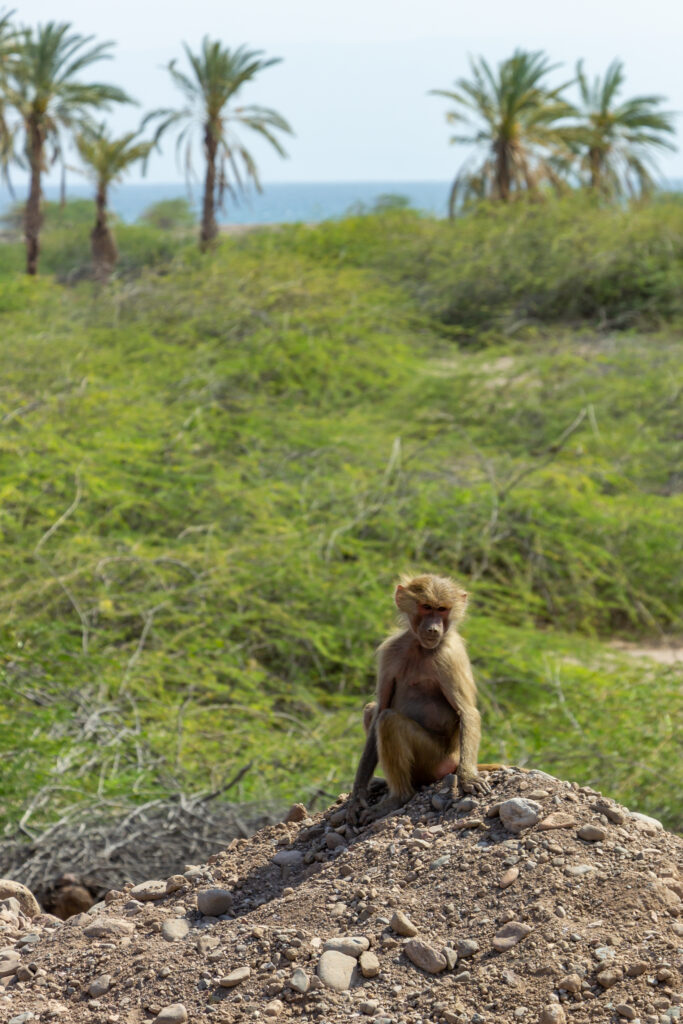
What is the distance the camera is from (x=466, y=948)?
328 centimetres

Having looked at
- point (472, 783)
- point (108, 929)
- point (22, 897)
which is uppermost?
point (472, 783)

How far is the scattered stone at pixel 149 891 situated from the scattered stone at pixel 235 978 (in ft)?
2.63

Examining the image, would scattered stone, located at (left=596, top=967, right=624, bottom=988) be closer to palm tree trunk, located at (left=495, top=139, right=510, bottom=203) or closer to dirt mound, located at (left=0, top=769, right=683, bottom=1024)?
dirt mound, located at (left=0, top=769, right=683, bottom=1024)

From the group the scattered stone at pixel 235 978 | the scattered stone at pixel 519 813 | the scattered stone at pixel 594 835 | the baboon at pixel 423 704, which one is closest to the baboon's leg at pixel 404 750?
the baboon at pixel 423 704

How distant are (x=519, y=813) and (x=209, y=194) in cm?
2485

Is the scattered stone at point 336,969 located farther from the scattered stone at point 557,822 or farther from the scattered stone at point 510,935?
the scattered stone at point 557,822

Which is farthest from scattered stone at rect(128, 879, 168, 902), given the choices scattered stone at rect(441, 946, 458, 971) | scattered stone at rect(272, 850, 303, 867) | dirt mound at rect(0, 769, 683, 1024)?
scattered stone at rect(441, 946, 458, 971)

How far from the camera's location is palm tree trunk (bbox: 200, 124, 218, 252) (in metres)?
25.8

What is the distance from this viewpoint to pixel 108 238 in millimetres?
28531

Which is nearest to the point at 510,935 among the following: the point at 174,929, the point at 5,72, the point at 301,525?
the point at 174,929

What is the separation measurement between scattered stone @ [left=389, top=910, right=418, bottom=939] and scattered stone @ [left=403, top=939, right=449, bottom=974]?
0.24 ft

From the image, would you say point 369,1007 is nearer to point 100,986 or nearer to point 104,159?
point 100,986

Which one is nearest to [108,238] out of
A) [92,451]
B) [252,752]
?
[92,451]

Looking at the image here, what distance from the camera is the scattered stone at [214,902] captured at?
3836 millimetres
